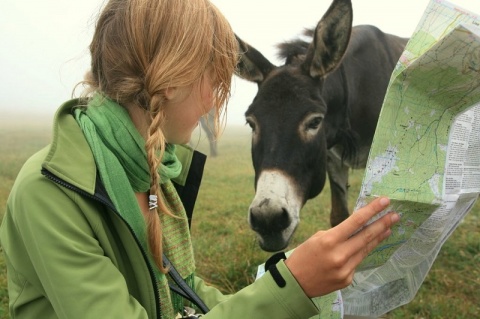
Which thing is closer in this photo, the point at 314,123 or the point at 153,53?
the point at 153,53

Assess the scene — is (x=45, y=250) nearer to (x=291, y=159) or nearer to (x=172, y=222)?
(x=172, y=222)

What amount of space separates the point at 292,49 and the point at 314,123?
2.25 feet

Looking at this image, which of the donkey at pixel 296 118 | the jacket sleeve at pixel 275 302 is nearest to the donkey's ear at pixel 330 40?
the donkey at pixel 296 118

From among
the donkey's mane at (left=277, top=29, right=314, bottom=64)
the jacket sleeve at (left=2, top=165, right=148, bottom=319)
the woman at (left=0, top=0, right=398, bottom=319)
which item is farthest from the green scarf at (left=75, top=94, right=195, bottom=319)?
the donkey's mane at (left=277, top=29, right=314, bottom=64)

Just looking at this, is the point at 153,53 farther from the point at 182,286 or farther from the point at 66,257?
the point at 182,286

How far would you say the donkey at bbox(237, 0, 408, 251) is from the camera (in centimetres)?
184

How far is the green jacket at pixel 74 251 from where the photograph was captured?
900 mm

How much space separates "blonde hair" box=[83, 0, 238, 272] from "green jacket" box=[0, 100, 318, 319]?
15cm

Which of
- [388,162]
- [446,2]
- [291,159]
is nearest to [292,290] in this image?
[388,162]

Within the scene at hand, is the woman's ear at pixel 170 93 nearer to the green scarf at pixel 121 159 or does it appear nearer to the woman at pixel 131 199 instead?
the woman at pixel 131 199

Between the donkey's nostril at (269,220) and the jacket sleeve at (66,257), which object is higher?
the jacket sleeve at (66,257)

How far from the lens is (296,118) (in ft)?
6.95

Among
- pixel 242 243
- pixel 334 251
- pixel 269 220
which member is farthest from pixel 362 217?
pixel 242 243

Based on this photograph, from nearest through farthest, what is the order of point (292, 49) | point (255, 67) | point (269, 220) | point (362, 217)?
point (362, 217), point (269, 220), point (255, 67), point (292, 49)
